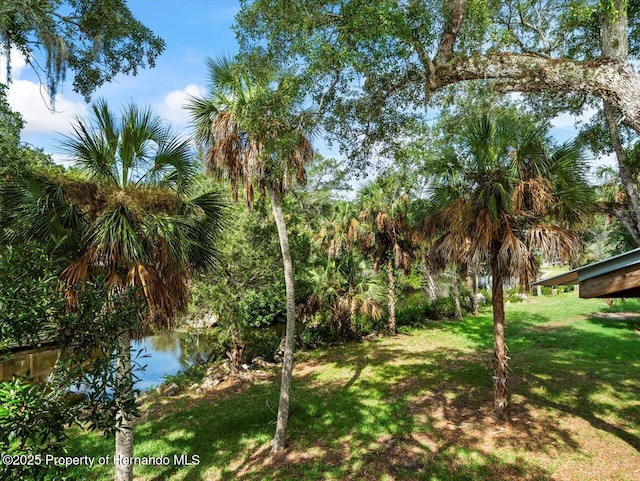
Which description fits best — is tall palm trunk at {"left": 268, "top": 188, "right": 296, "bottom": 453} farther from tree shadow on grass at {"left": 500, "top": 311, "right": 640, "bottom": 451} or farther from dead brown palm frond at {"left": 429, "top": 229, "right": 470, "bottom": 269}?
tree shadow on grass at {"left": 500, "top": 311, "right": 640, "bottom": 451}

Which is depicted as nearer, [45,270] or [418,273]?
[45,270]

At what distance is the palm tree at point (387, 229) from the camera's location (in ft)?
47.4

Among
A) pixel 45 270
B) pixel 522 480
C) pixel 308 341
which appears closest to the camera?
pixel 45 270

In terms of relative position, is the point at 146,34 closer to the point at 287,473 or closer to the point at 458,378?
the point at 287,473

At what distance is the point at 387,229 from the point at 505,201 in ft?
27.5

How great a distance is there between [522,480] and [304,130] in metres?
6.16

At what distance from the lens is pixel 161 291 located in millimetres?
4840

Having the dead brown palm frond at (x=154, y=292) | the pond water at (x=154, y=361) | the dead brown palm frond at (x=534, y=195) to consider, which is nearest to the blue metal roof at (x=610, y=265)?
the dead brown palm frond at (x=534, y=195)

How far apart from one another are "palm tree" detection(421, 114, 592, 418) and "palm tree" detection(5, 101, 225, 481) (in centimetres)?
477

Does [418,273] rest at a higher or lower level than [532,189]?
lower

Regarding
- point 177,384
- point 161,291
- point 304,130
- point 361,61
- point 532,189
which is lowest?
point 177,384

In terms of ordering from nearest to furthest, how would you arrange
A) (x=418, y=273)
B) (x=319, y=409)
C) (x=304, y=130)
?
1. (x=304, y=130)
2. (x=319, y=409)
3. (x=418, y=273)

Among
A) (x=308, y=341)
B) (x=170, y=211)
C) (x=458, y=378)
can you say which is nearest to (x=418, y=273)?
(x=308, y=341)

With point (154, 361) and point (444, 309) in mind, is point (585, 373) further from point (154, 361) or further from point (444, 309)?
point (154, 361)
